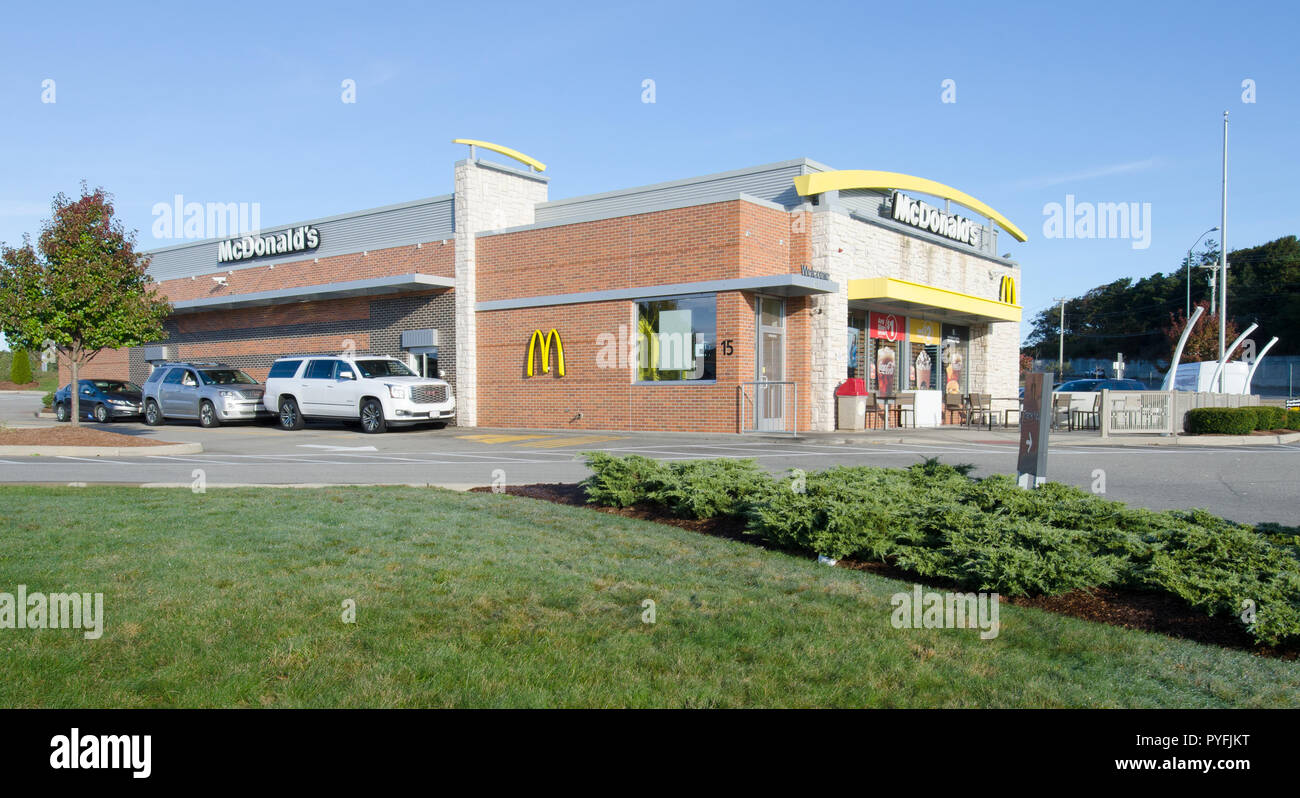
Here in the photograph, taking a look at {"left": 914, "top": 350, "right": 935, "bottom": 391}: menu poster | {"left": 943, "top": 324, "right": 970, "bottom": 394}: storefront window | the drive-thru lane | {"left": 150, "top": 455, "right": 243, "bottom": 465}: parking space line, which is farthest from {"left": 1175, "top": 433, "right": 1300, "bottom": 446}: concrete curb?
{"left": 150, "top": 455, "right": 243, "bottom": 465}: parking space line

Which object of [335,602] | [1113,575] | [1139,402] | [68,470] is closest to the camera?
[335,602]

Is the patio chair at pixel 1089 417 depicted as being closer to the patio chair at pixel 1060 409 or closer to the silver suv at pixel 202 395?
the patio chair at pixel 1060 409

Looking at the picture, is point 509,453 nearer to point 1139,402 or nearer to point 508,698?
point 508,698

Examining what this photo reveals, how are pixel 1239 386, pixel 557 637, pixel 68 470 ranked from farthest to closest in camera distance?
pixel 1239 386 → pixel 68 470 → pixel 557 637

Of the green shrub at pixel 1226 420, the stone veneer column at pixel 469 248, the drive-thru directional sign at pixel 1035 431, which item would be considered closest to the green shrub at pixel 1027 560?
the drive-thru directional sign at pixel 1035 431

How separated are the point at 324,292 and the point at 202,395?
4.75 meters

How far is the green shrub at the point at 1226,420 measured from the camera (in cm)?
2153

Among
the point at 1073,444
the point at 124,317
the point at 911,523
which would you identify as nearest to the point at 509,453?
the point at 124,317

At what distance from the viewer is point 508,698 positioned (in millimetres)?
3680

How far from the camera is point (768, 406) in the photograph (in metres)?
21.4

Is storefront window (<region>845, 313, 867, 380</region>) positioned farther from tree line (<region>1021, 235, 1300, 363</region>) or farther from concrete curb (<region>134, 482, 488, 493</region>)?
tree line (<region>1021, 235, 1300, 363</region>)

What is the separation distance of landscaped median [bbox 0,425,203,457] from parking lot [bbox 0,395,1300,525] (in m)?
0.42

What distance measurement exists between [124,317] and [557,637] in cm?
1773

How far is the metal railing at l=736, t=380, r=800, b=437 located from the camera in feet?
67.6
